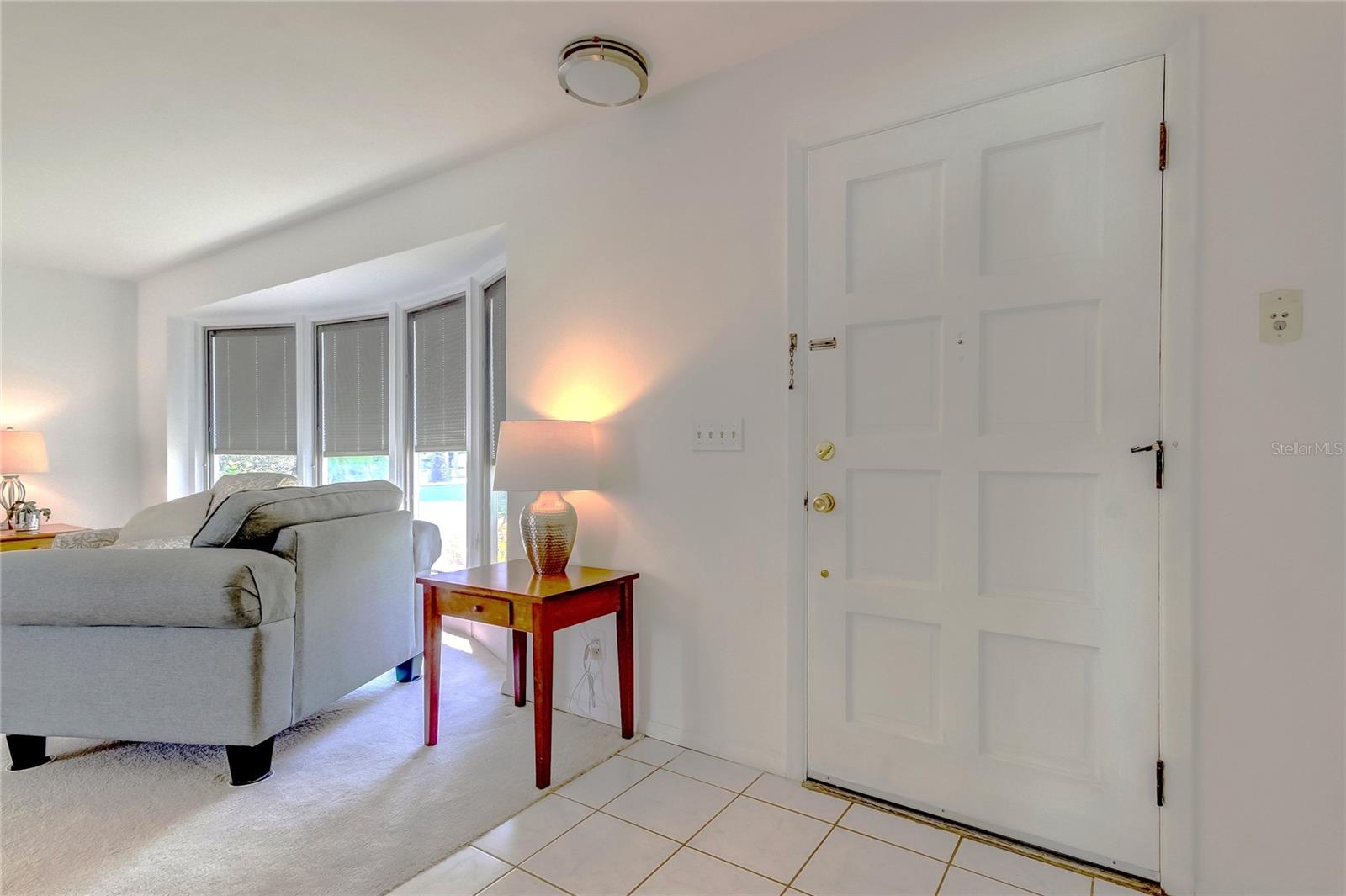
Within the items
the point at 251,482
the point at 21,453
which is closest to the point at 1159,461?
the point at 251,482

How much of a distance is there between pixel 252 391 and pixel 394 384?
1548mm

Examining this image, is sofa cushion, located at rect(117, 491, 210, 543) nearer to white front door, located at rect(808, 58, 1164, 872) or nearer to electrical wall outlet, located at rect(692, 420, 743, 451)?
electrical wall outlet, located at rect(692, 420, 743, 451)

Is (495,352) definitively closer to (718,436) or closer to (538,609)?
(718,436)

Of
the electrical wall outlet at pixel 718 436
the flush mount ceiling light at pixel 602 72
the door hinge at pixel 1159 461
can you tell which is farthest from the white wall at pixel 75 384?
the door hinge at pixel 1159 461

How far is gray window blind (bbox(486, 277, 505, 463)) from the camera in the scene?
11.7ft

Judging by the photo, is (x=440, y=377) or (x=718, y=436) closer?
(x=718, y=436)

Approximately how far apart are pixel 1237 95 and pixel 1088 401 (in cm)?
75

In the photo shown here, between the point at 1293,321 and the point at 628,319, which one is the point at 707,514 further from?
the point at 1293,321

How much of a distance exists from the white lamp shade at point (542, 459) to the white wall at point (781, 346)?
0.72 ft

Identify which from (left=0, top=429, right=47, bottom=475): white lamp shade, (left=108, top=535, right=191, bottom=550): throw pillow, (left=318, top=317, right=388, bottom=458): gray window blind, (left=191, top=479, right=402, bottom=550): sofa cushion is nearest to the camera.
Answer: (left=191, top=479, right=402, bottom=550): sofa cushion

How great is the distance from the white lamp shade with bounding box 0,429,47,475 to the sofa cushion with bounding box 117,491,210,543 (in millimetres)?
1897

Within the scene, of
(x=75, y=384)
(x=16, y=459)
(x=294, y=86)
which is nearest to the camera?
(x=294, y=86)

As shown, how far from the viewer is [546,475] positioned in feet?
7.61

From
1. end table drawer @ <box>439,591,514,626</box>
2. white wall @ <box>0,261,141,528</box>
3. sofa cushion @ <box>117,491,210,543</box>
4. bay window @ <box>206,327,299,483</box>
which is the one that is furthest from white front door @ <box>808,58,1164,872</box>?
white wall @ <box>0,261,141,528</box>
